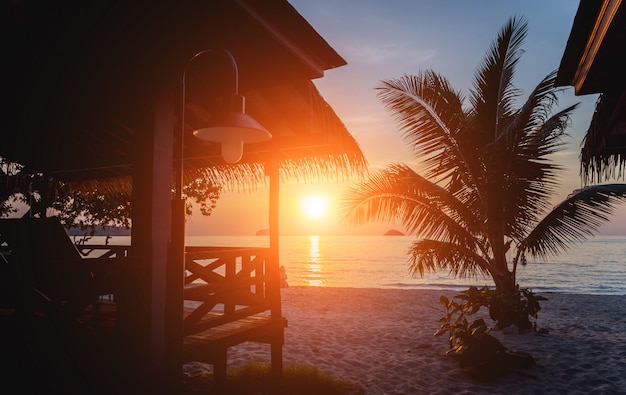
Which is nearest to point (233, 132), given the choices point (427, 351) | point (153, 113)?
point (153, 113)

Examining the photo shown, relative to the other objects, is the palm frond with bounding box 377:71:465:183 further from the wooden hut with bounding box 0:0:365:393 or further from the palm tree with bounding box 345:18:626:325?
the wooden hut with bounding box 0:0:365:393

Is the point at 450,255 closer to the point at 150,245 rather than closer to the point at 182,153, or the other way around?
the point at 150,245

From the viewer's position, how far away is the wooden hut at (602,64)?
6.88ft

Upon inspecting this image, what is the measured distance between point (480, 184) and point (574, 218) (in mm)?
1845

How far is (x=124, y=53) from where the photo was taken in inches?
142

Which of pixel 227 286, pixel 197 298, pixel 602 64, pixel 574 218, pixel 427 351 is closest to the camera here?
pixel 602 64

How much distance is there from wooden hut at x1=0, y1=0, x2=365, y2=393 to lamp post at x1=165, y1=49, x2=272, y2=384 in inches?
0.6

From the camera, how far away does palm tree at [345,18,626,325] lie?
335 inches

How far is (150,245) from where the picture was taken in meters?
4.05

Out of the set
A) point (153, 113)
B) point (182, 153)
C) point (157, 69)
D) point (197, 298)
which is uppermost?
point (157, 69)

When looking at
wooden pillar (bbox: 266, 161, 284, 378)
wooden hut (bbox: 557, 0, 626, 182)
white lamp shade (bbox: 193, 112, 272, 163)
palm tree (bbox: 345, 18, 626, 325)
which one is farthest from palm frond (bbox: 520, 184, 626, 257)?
white lamp shade (bbox: 193, 112, 272, 163)

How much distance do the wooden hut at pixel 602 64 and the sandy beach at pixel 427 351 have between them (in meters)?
3.48

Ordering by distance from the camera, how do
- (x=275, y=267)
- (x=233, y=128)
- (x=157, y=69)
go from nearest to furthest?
1. (x=233, y=128)
2. (x=157, y=69)
3. (x=275, y=267)

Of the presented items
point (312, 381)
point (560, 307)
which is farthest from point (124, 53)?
point (560, 307)
